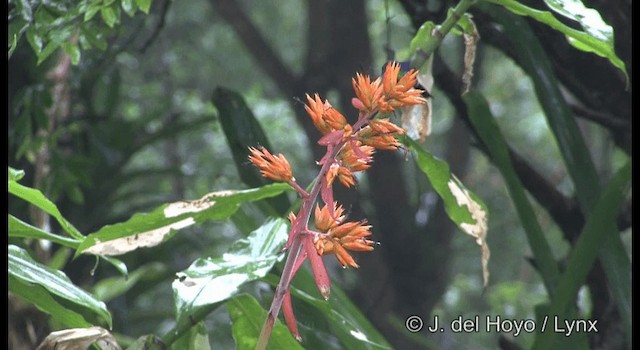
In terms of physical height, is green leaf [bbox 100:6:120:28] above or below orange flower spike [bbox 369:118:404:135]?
above

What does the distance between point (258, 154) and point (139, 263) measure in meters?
1.74

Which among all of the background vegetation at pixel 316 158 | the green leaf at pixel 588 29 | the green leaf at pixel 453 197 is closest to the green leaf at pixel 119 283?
the background vegetation at pixel 316 158

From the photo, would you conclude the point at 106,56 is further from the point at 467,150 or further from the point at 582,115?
the point at 467,150

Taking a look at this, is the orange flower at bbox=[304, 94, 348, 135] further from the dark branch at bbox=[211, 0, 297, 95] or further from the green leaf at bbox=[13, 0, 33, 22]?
the dark branch at bbox=[211, 0, 297, 95]

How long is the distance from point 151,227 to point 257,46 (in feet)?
6.56

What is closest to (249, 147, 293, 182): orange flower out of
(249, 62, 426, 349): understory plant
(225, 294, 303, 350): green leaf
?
(249, 62, 426, 349): understory plant

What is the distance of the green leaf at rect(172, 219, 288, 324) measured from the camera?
76 cm

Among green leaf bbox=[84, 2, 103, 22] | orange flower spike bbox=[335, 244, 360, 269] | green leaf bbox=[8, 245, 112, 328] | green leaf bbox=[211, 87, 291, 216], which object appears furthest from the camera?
green leaf bbox=[211, 87, 291, 216]

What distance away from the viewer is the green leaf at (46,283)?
32.2 inches

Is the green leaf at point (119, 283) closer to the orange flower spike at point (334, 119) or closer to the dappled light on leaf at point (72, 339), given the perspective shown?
the dappled light on leaf at point (72, 339)

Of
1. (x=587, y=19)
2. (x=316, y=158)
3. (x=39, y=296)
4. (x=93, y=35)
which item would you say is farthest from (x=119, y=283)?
(x=587, y=19)

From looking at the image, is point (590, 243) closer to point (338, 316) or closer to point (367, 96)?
point (338, 316)
